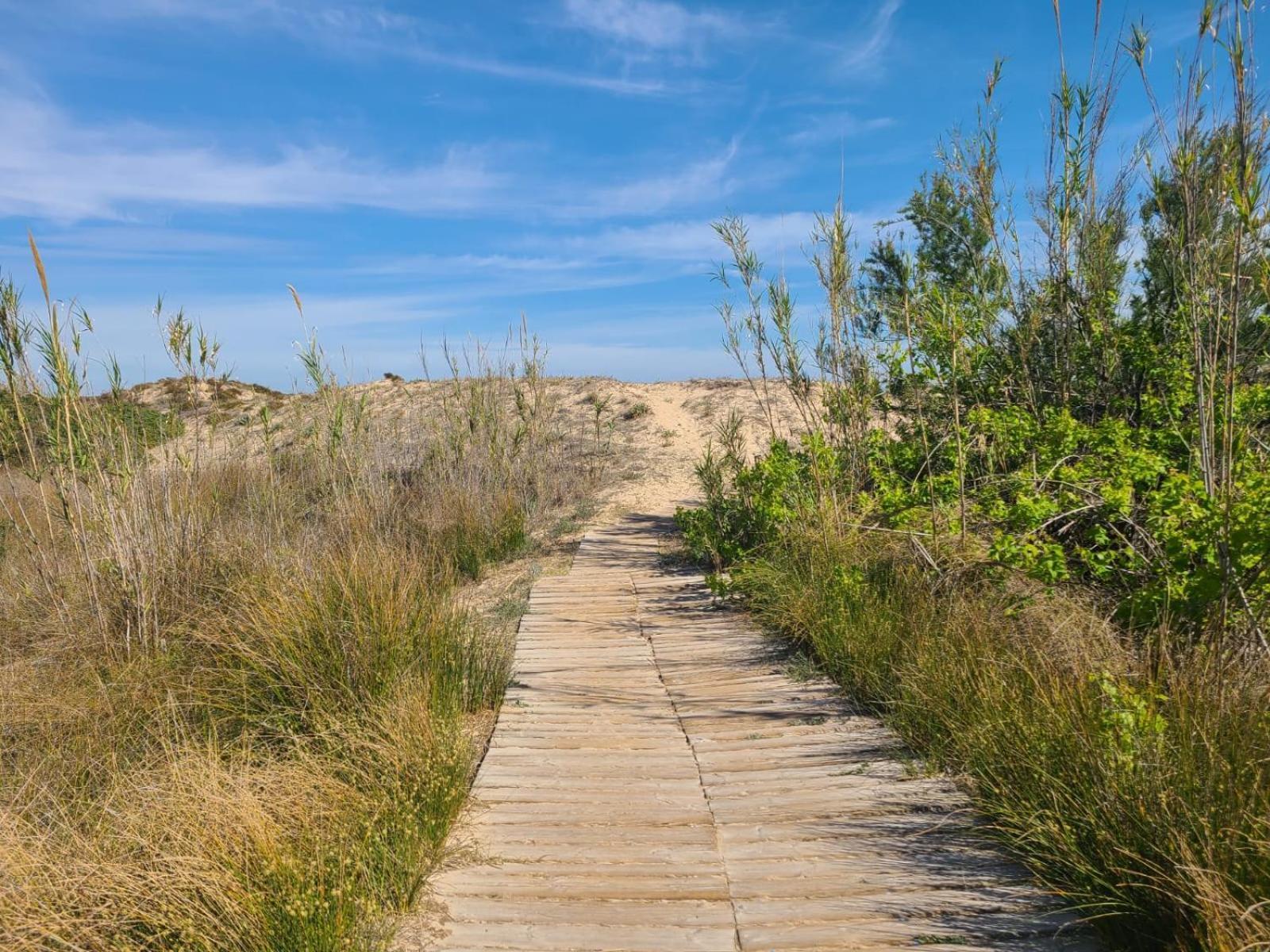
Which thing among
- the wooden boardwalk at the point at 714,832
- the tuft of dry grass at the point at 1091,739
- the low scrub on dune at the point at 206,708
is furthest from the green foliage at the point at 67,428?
the tuft of dry grass at the point at 1091,739

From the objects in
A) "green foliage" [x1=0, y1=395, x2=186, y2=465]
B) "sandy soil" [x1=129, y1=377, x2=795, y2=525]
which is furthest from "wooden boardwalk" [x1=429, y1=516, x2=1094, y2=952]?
"sandy soil" [x1=129, y1=377, x2=795, y2=525]

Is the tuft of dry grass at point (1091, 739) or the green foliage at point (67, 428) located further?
the green foliage at point (67, 428)

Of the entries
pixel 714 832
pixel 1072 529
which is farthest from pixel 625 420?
pixel 714 832

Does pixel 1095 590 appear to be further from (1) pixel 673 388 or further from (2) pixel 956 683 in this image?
(1) pixel 673 388

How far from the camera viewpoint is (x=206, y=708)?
3.97 meters

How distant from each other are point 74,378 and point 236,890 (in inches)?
147

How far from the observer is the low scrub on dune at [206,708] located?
8.02 feet

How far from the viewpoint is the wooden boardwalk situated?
2.54 metres

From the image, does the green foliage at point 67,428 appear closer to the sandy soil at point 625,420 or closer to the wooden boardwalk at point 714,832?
the wooden boardwalk at point 714,832

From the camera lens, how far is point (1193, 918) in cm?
215

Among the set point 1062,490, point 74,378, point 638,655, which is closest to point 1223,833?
point 1062,490

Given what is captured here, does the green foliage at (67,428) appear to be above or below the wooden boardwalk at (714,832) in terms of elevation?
above

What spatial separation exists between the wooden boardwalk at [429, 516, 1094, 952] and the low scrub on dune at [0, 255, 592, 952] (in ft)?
0.92

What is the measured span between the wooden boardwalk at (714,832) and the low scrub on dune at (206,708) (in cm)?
28
